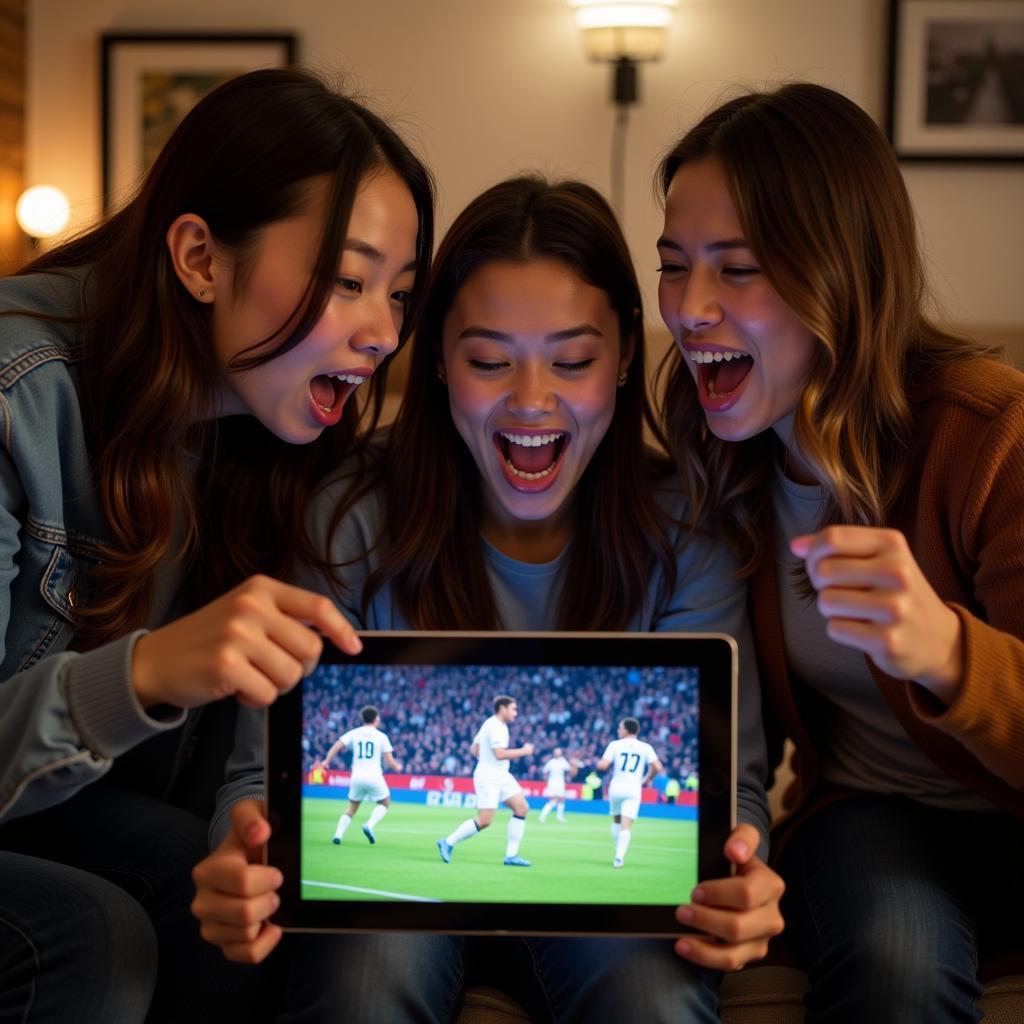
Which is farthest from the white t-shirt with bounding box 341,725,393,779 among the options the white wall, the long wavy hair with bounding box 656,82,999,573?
the white wall

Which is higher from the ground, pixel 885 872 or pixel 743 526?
pixel 743 526

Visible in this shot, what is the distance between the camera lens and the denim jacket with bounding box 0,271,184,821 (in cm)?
105

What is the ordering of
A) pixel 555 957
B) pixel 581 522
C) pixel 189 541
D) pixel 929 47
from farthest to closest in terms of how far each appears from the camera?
pixel 929 47 < pixel 581 522 < pixel 189 541 < pixel 555 957

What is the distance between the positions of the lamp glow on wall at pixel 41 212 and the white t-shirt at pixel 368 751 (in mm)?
3225

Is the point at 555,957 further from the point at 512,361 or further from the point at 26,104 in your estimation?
the point at 26,104

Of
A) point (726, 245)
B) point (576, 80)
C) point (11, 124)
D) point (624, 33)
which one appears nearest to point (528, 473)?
point (726, 245)

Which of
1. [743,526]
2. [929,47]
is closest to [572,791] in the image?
[743,526]

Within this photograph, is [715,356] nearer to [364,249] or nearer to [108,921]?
[364,249]

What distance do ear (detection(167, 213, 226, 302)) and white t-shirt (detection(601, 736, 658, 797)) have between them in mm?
661

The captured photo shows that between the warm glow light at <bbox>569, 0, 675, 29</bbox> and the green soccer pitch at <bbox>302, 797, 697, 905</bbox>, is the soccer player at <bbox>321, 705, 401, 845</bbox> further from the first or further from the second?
the warm glow light at <bbox>569, 0, 675, 29</bbox>

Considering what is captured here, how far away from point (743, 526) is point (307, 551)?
506 millimetres

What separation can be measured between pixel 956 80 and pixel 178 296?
3209 millimetres

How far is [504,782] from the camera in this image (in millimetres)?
1165

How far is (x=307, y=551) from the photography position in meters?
1.48
